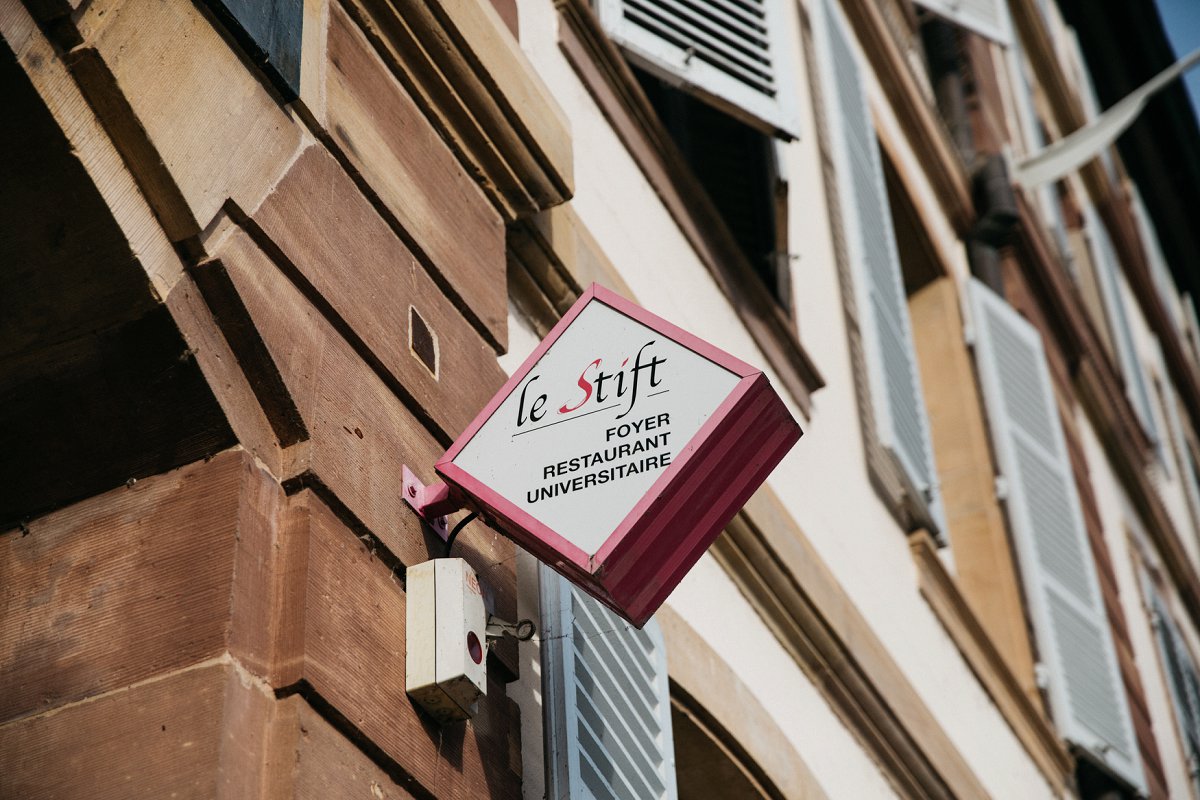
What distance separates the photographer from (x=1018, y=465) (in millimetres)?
8258

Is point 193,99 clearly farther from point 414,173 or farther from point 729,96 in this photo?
point 729,96

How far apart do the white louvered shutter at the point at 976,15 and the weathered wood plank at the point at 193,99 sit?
25.3 feet

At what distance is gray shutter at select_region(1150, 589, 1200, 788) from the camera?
11013 mm

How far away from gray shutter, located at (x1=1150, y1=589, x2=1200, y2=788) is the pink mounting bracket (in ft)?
29.3

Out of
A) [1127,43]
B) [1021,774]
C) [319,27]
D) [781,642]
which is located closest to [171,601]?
[319,27]

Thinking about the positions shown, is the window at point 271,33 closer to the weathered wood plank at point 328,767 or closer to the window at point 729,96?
the weathered wood plank at point 328,767

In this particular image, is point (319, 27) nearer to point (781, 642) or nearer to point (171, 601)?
point (171, 601)

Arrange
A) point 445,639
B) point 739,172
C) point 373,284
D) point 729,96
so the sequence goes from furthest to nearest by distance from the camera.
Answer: point 739,172, point 729,96, point 373,284, point 445,639

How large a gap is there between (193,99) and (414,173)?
761 millimetres

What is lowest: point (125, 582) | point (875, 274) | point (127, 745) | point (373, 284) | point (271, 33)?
point (127, 745)

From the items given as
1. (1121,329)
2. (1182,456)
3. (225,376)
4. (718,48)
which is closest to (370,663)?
(225,376)

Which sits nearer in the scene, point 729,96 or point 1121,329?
point 729,96

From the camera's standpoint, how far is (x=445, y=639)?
2.74 metres

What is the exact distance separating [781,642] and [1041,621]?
10.1 feet
